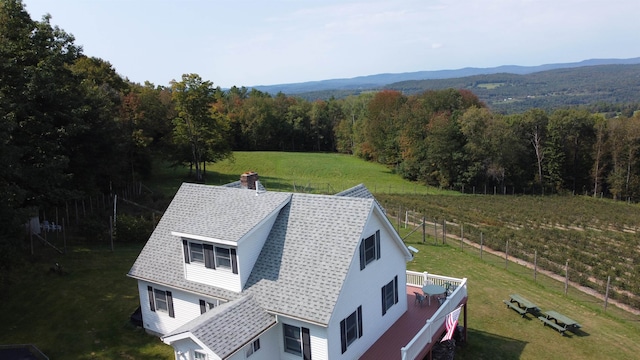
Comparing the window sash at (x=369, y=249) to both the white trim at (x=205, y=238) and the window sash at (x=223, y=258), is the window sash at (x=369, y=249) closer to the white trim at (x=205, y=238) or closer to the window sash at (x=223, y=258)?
the white trim at (x=205, y=238)

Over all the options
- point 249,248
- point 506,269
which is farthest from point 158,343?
point 506,269

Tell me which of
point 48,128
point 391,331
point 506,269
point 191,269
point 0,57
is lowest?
point 506,269

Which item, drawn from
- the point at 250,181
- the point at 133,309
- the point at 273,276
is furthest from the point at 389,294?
the point at 133,309

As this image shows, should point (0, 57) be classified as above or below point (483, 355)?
above

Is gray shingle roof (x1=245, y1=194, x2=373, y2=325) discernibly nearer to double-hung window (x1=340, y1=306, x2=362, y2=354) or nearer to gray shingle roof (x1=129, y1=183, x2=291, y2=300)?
gray shingle roof (x1=129, y1=183, x2=291, y2=300)

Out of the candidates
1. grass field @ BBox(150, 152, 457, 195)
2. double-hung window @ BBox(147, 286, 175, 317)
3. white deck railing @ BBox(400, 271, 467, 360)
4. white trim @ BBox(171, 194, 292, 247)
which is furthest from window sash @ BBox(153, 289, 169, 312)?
grass field @ BBox(150, 152, 457, 195)

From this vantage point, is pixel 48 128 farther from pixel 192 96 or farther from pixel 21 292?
pixel 192 96

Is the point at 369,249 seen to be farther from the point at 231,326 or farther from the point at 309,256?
the point at 231,326

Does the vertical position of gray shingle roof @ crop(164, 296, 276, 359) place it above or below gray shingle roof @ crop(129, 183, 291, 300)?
below
